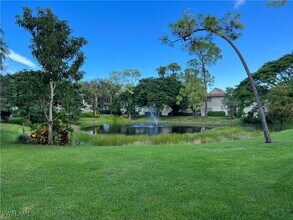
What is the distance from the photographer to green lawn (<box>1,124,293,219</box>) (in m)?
A: 3.82

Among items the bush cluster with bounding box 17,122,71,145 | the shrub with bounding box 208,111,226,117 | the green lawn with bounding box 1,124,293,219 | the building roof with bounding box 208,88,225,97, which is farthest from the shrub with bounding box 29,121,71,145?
→ the building roof with bounding box 208,88,225,97

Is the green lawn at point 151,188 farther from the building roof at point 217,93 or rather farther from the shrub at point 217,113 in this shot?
the building roof at point 217,93

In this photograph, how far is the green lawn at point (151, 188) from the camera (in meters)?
3.82

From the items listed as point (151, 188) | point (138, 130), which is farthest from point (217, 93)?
point (151, 188)

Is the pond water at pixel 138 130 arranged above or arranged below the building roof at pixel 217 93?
below

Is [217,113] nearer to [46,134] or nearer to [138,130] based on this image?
[138,130]

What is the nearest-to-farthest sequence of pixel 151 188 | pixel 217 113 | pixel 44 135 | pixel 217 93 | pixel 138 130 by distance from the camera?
pixel 151 188 → pixel 44 135 → pixel 138 130 → pixel 217 113 → pixel 217 93

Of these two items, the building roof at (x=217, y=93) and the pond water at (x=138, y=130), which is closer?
the pond water at (x=138, y=130)

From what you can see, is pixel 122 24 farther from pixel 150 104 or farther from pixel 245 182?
pixel 150 104

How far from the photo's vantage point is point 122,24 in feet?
62.8

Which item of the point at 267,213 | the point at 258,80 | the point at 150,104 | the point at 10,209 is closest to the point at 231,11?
the point at 267,213

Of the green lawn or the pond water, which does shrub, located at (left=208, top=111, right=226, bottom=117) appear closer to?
the pond water

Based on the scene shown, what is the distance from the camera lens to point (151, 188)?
490cm

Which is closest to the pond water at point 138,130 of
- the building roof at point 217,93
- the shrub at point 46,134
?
the shrub at point 46,134
